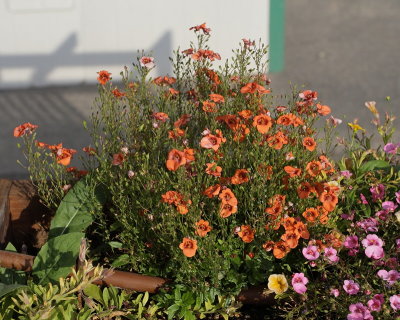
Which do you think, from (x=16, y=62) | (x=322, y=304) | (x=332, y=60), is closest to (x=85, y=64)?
(x=16, y=62)

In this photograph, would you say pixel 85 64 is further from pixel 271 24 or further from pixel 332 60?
pixel 332 60

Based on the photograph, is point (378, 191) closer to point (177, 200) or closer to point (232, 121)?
point (232, 121)

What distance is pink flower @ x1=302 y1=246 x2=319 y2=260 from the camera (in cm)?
268

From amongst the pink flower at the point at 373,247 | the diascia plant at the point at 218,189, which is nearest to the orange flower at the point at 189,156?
the diascia plant at the point at 218,189

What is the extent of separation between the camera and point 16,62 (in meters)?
6.74

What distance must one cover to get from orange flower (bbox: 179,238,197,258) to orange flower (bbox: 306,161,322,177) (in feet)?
1.87

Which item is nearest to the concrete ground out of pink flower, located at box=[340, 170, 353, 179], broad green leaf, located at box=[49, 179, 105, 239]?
pink flower, located at box=[340, 170, 353, 179]

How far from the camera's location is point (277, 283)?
2.76 metres

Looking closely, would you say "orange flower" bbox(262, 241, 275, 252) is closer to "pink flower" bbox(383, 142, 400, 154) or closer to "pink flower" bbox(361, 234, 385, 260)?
"pink flower" bbox(361, 234, 385, 260)

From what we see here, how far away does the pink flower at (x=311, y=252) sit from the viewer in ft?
8.80

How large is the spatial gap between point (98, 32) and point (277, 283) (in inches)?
175

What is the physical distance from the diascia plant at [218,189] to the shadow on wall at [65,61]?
3.66 metres

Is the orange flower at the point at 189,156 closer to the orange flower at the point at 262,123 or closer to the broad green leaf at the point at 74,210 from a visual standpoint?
the orange flower at the point at 262,123

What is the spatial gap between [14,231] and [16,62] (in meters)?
3.75
